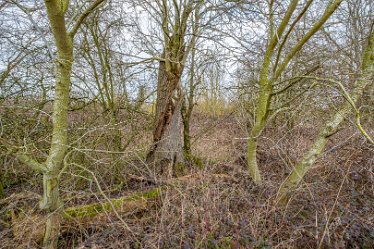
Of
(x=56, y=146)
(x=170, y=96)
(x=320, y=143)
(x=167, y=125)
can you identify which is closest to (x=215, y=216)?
(x=320, y=143)

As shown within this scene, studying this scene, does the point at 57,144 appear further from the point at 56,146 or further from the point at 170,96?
the point at 170,96

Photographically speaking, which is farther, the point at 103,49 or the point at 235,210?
the point at 103,49

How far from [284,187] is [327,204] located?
70 centimetres

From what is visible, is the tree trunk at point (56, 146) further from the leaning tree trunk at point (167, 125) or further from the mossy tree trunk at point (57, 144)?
the leaning tree trunk at point (167, 125)

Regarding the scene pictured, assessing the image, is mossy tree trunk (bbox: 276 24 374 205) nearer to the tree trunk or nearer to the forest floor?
the forest floor

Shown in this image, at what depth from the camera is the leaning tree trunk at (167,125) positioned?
190 inches

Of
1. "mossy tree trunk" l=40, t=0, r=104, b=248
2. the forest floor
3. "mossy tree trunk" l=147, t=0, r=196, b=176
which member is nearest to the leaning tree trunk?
"mossy tree trunk" l=147, t=0, r=196, b=176

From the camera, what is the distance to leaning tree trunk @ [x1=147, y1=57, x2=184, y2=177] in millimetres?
4832

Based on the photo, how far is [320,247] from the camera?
2822mm

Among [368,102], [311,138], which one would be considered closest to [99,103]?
Result: [368,102]

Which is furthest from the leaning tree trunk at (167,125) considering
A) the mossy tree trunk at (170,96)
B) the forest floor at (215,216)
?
the forest floor at (215,216)

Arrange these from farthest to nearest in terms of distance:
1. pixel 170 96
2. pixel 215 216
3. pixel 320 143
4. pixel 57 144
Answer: pixel 170 96
pixel 320 143
pixel 215 216
pixel 57 144

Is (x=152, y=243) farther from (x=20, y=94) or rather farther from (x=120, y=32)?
(x=120, y=32)

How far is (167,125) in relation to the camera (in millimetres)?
4926
